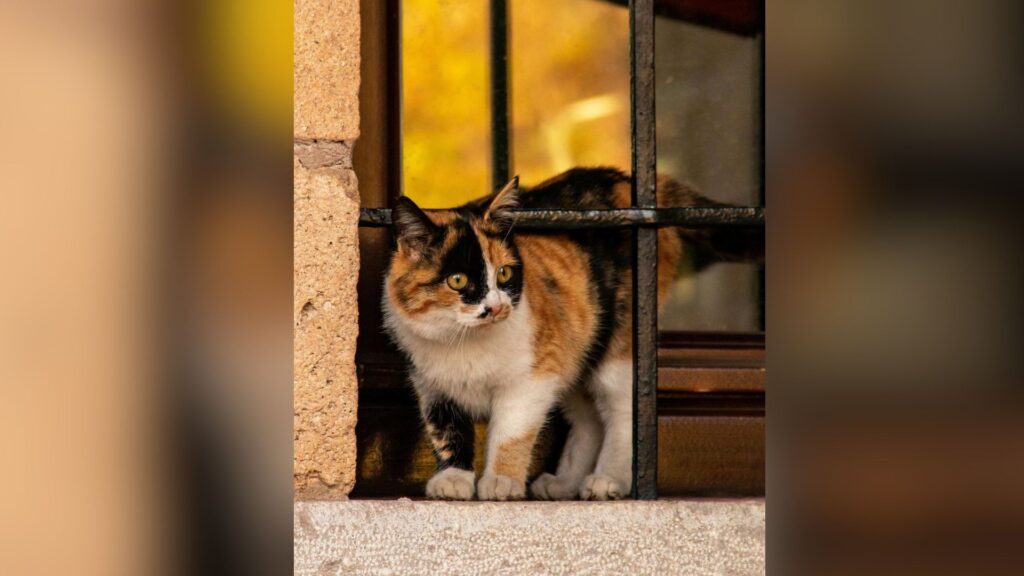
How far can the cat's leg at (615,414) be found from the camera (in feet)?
8.53

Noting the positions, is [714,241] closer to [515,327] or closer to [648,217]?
[515,327]

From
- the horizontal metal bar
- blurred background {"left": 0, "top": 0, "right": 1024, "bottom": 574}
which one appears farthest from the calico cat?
blurred background {"left": 0, "top": 0, "right": 1024, "bottom": 574}

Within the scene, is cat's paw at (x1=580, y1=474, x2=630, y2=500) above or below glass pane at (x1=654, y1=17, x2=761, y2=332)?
below

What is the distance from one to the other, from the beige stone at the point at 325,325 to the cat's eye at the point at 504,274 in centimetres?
53

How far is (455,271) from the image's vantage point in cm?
238

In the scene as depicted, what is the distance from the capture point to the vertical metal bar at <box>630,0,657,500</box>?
6.27 ft

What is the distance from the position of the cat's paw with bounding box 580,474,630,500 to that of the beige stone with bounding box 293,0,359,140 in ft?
3.32

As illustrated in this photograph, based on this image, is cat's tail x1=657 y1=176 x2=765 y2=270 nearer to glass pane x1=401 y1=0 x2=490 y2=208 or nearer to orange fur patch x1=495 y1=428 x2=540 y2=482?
glass pane x1=401 y1=0 x2=490 y2=208
